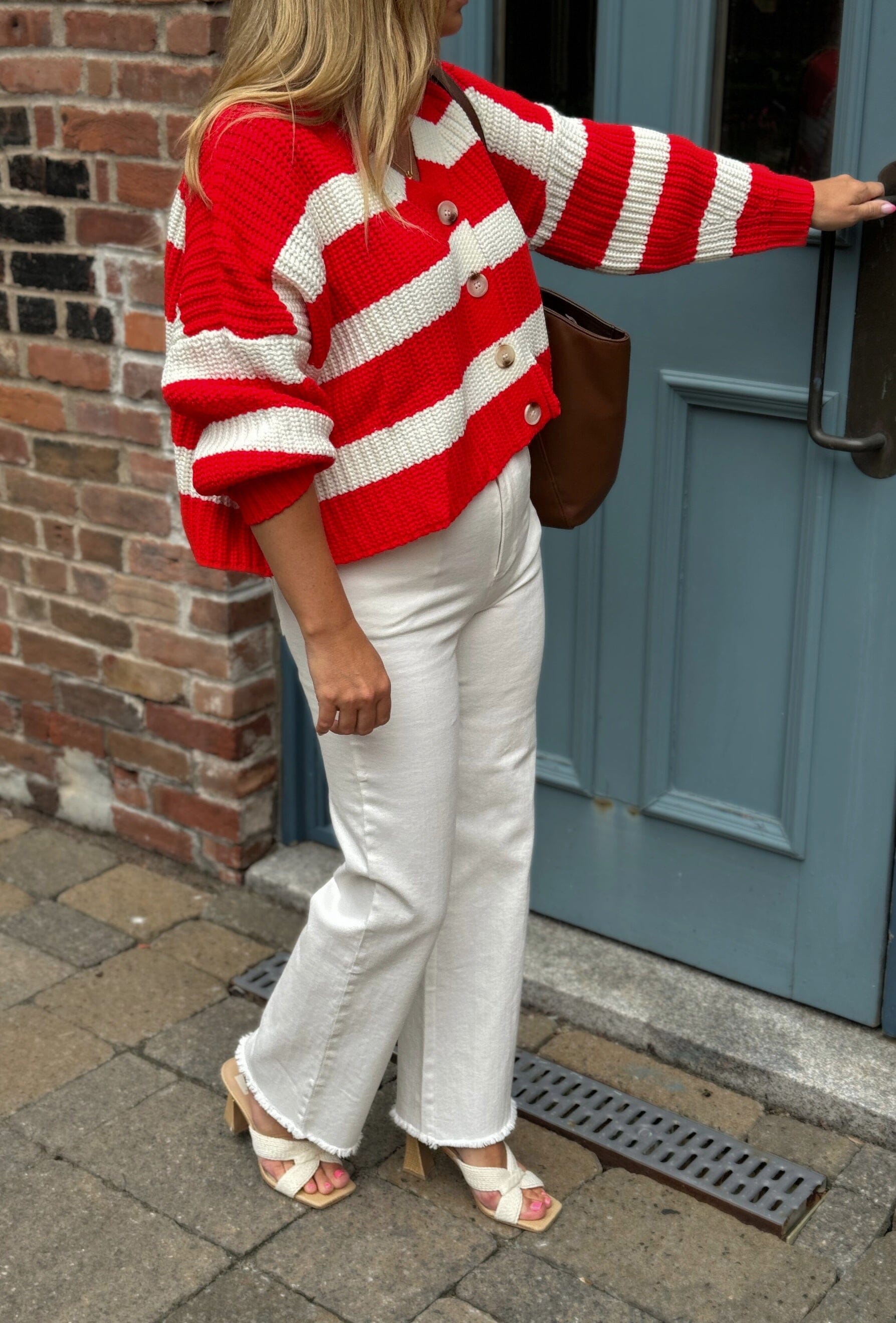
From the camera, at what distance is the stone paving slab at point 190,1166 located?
227 cm

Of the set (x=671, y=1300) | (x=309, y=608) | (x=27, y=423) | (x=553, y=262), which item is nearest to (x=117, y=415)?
(x=27, y=423)

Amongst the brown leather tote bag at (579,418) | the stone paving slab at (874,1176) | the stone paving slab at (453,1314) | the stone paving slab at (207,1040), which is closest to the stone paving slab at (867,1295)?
the stone paving slab at (874,1176)

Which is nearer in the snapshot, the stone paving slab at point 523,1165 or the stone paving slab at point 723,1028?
the stone paving slab at point 523,1165

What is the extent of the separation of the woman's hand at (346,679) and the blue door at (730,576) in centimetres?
93

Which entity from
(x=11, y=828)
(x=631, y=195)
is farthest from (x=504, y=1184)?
(x=11, y=828)

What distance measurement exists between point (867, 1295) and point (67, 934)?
171cm

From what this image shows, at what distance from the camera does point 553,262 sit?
2.67 m

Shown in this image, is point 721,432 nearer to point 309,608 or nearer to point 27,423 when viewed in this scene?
point 309,608

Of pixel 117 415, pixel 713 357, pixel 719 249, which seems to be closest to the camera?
pixel 719 249

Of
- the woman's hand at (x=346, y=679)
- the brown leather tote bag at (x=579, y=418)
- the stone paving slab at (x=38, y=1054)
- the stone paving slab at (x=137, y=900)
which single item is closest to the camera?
the woman's hand at (x=346, y=679)

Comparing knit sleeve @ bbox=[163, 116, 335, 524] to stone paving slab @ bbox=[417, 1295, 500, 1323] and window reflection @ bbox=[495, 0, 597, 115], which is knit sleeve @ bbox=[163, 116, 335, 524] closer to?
window reflection @ bbox=[495, 0, 597, 115]

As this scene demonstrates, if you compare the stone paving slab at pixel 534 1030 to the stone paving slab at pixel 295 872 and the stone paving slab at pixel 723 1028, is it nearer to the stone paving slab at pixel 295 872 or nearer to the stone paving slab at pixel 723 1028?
the stone paving slab at pixel 723 1028

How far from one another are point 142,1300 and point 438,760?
895 millimetres

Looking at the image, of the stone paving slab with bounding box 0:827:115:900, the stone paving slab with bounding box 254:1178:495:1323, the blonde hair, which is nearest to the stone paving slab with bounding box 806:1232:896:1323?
the stone paving slab with bounding box 254:1178:495:1323
